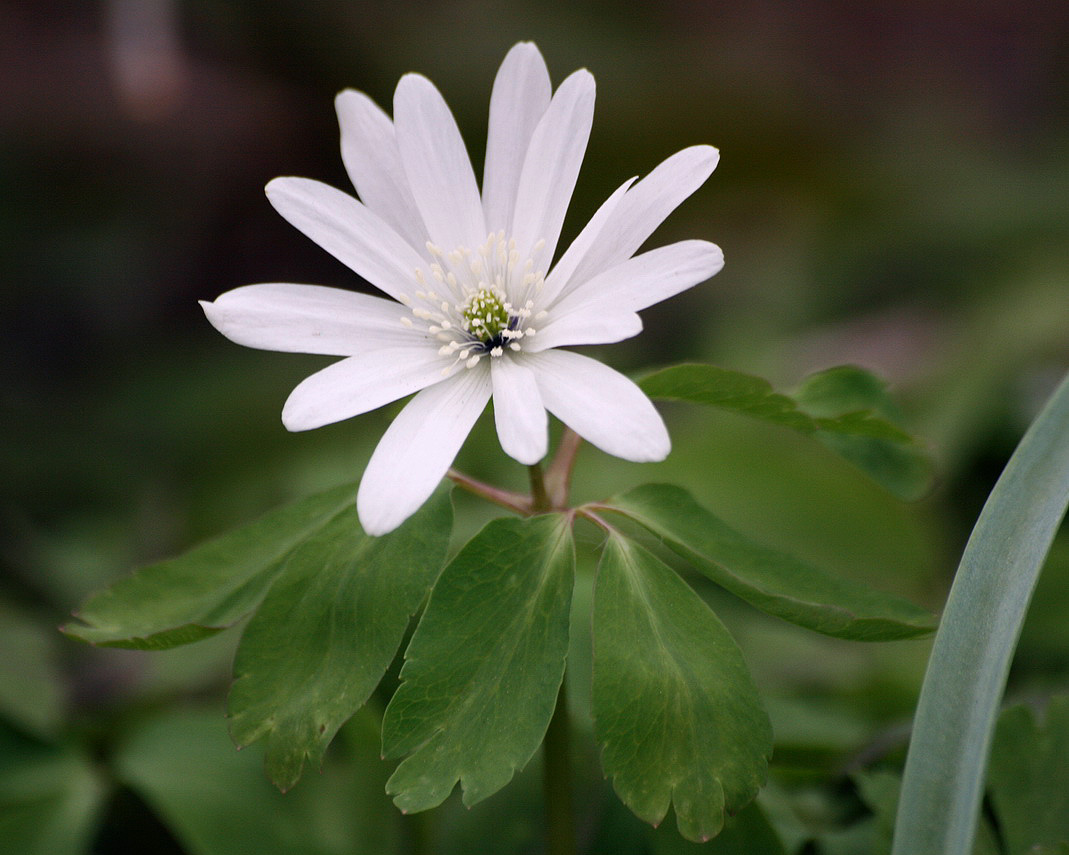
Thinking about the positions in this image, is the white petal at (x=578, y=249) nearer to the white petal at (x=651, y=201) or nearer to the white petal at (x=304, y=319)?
the white petal at (x=651, y=201)

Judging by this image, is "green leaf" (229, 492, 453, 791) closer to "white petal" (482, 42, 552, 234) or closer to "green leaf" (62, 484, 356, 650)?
"green leaf" (62, 484, 356, 650)

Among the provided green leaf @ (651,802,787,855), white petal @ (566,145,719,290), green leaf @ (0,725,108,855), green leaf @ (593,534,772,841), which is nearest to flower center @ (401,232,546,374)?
white petal @ (566,145,719,290)

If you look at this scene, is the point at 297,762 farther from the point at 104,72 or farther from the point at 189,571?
the point at 104,72

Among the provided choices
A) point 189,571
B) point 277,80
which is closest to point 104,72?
point 277,80

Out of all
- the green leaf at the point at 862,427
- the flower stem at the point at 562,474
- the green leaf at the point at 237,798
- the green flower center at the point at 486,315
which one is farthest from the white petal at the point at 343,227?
the green leaf at the point at 237,798

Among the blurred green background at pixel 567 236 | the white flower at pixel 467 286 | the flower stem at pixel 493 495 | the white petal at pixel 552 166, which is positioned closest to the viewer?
the white flower at pixel 467 286
